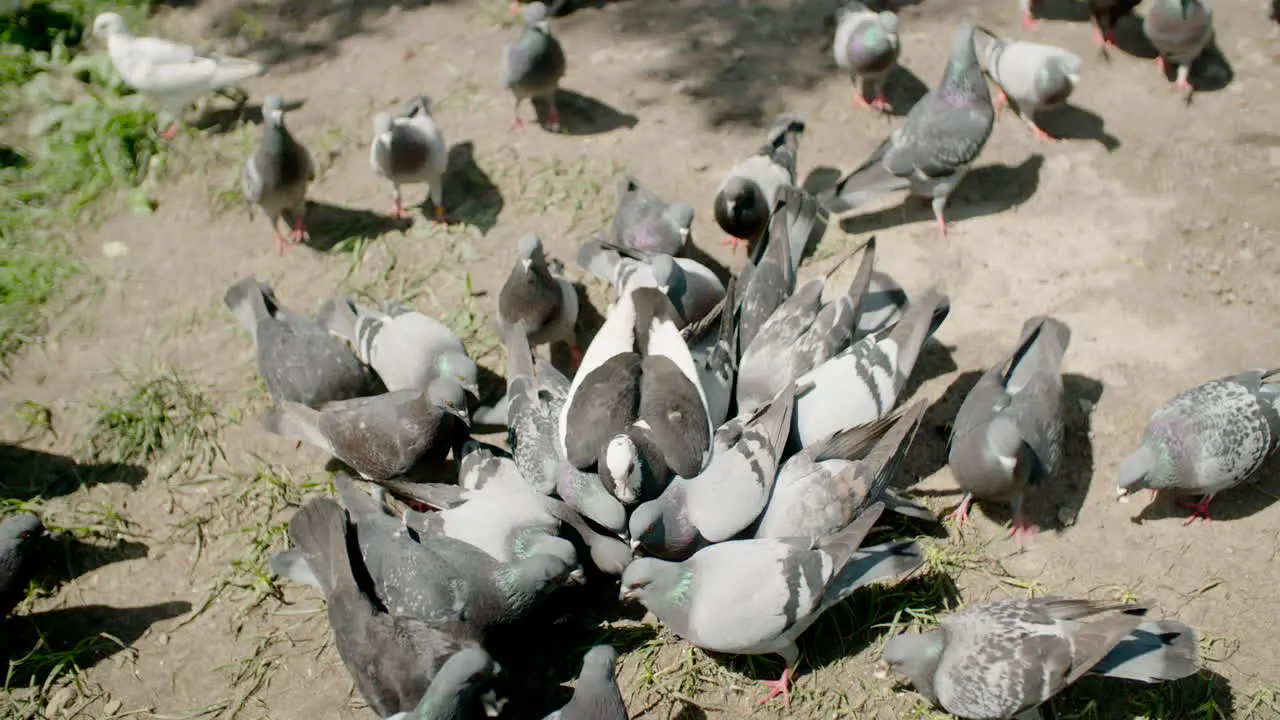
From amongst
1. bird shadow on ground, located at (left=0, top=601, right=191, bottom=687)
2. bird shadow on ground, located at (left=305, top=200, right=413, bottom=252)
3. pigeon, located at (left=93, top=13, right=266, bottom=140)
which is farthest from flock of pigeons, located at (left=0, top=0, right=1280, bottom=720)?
pigeon, located at (left=93, top=13, right=266, bottom=140)

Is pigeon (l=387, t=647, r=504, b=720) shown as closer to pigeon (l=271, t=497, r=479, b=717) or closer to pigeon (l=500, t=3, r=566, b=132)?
pigeon (l=271, t=497, r=479, b=717)

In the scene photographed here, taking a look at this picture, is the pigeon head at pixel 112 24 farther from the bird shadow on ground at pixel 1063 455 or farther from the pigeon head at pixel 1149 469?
the pigeon head at pixel 1149 469

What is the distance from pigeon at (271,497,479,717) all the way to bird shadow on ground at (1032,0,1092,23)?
6.54 metres

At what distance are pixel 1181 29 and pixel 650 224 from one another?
408cm

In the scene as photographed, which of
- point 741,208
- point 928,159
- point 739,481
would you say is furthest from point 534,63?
point 739,481

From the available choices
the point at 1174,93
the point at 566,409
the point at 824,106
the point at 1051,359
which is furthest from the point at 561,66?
the point at 1174,93

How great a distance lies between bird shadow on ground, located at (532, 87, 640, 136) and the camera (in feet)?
23.4

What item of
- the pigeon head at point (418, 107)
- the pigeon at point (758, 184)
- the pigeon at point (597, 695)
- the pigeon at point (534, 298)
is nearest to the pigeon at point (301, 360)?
the pigeon at point (534, 298)

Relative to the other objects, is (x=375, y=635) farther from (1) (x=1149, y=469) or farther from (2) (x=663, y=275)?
(1) (x=1149, y=469)

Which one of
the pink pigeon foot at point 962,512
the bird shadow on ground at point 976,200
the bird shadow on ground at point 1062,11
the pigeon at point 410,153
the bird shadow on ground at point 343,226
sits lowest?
the pink pigeon foot at point 962,512

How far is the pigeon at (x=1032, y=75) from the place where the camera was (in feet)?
21.3

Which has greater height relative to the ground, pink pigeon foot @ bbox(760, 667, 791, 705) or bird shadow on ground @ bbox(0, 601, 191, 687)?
bird shadow on ground @ bbox(0, 601, 191, 687)

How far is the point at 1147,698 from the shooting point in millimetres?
4008

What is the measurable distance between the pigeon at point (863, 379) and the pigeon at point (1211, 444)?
1.13m
